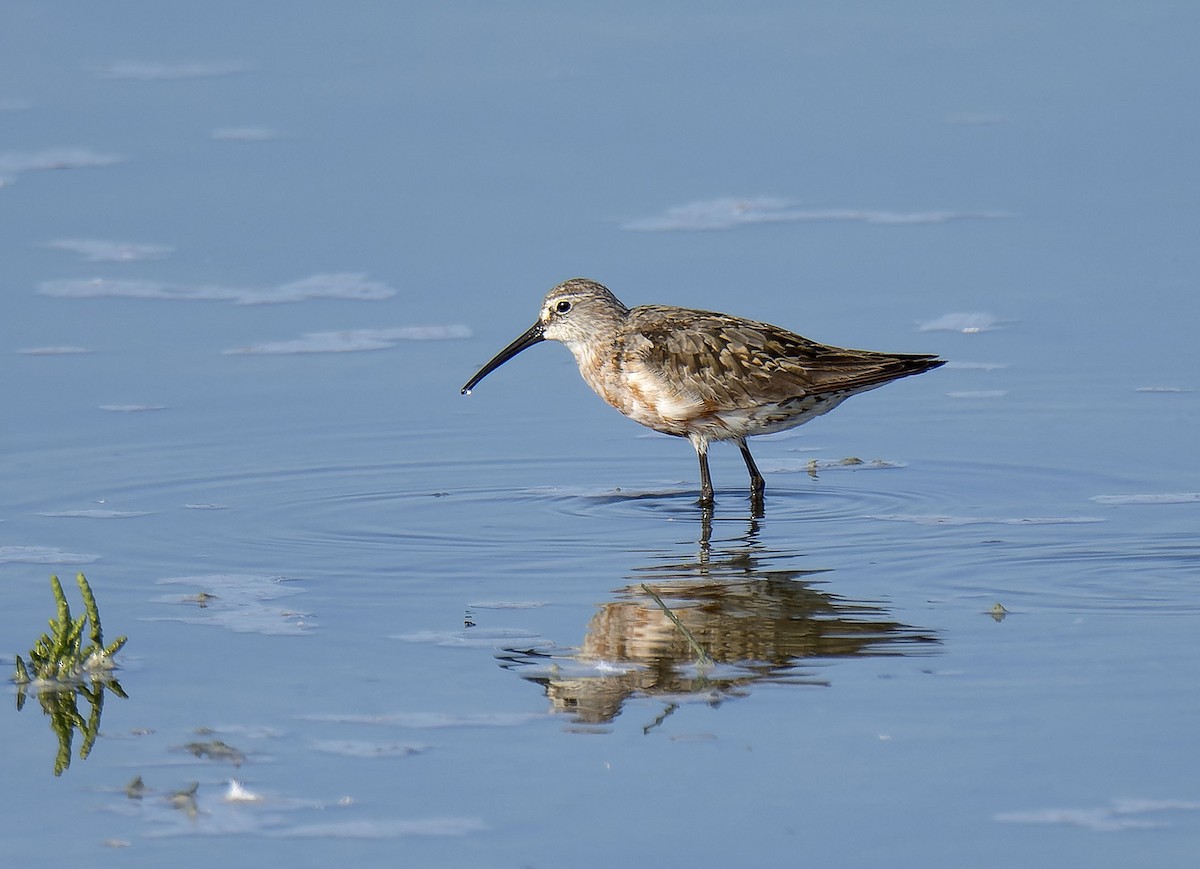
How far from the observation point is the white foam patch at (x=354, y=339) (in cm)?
1120

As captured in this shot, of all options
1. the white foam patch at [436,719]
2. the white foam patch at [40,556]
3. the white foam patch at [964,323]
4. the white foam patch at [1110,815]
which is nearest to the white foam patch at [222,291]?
the white foam patch at [964,323]

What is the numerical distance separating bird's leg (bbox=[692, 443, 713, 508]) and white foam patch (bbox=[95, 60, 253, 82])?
6410 mm

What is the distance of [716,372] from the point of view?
10016mm

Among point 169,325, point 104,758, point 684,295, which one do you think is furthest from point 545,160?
point 104,758

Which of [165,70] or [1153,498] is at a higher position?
[165,70]

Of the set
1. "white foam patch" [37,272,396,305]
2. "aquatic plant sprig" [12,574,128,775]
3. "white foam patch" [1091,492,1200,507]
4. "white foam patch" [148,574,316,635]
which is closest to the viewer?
"aquatic plant sprig" [12,574,128,775]

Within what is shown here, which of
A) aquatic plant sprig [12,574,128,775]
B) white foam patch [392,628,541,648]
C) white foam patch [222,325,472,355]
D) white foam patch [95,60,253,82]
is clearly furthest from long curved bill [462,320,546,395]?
white foam patch [95,60,253,82]

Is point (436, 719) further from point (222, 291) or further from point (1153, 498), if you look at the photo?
point (222, 291)

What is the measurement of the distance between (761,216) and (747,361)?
293 cm

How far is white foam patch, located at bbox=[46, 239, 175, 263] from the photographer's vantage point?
39.7 ft

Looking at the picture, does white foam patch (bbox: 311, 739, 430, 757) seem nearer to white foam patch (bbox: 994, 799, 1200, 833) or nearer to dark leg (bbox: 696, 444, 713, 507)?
white foam patch (bbox: 994, 799, 1200, 833)

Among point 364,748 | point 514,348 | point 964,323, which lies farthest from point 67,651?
point 964,323

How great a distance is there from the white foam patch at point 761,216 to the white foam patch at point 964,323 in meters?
1.41

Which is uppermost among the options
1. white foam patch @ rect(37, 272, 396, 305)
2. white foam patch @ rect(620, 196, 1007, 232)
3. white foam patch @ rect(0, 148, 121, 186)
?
white foam patch @ rect(0, 148, 121, 186)
